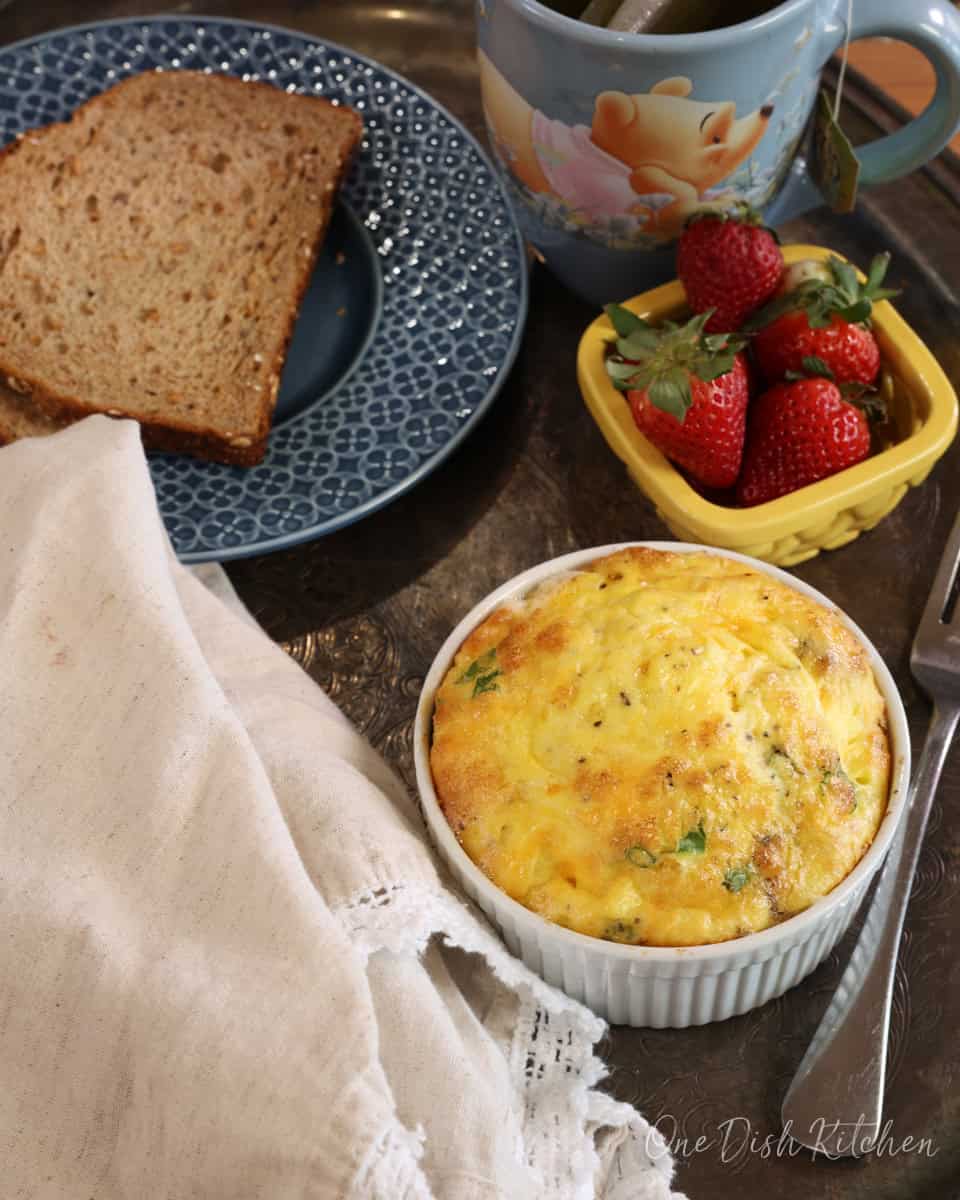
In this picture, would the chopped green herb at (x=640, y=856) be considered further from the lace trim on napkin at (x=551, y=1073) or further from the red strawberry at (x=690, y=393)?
the red strawberry at (x=690, y=393)

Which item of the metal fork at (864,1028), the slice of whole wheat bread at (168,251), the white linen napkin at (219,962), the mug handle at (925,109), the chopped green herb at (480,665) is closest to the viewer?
the white linen napkin at (219,962)

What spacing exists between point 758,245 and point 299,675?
0.65 metres

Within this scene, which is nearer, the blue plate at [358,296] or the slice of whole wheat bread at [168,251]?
the blue plate at [358,296]

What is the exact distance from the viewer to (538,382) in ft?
5.33

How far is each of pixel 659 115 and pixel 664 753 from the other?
675mm

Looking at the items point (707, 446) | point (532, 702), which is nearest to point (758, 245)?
point (707, 446)

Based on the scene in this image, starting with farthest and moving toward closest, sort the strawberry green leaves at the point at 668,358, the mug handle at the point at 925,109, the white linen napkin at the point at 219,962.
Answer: the mug handle at the point at 925,109, the strawberry green leaves at the point at 668,358, the white linen napkin at the point at 219,962

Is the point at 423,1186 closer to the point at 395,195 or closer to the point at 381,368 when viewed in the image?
the point at 381,368

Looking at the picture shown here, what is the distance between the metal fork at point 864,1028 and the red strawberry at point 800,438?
28cm

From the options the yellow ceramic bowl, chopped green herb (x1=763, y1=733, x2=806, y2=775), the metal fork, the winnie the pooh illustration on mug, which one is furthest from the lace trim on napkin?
the winnie the pooh illustration on mug

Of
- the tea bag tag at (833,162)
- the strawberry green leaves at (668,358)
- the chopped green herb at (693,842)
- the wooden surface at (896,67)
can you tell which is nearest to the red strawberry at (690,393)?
the strawberry green leaves at (668,358)

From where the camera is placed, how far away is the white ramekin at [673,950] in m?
1.00

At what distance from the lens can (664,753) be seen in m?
1.07

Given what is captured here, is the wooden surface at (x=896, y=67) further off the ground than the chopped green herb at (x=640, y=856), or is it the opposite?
the wooden surface at (x=896, y=67)
